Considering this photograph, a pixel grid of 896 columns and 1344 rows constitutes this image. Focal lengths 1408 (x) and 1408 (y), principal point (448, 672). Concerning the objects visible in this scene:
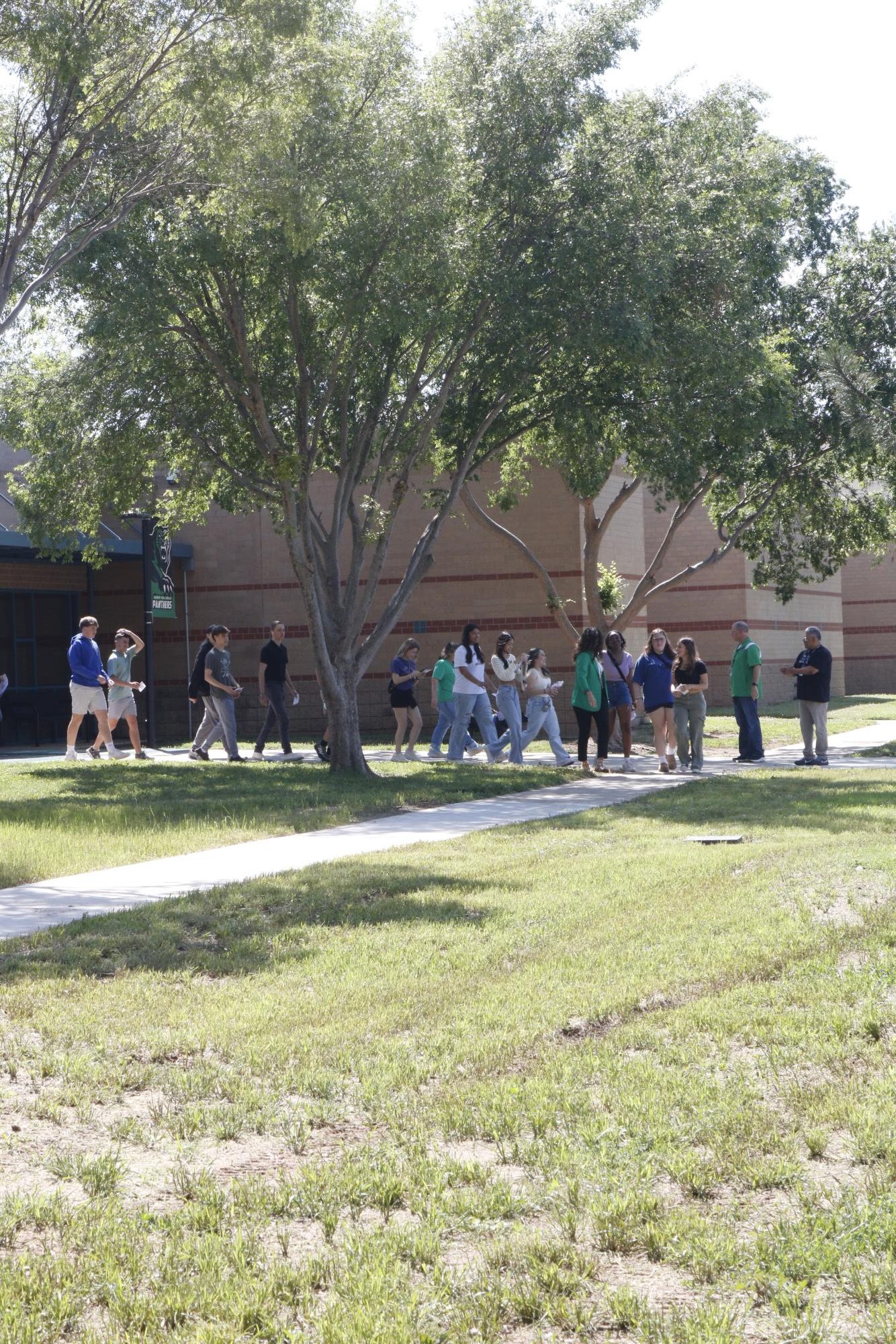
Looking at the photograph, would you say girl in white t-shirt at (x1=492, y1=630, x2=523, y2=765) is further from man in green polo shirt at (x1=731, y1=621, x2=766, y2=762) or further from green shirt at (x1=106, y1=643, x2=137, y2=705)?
green shirt at (x1=106, y1=643, x2=137, y2=705)

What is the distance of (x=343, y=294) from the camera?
1608cm

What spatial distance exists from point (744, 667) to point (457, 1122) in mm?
15986

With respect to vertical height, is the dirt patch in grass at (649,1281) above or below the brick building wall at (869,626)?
below

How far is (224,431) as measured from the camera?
1934 centimetres

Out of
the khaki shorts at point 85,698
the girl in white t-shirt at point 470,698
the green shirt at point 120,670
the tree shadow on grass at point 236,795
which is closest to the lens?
the tree shadow on grass at point 236,795

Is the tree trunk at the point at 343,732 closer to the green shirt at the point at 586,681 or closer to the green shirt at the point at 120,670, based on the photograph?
the green shirt at the point at 586,681

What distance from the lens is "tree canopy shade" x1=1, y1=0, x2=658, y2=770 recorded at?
50.6 ft

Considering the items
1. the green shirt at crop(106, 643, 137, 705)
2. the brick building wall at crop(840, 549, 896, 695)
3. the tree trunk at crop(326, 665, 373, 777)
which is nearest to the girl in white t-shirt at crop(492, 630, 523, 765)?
the tree trunk at crop(326, 665, 373, 777)

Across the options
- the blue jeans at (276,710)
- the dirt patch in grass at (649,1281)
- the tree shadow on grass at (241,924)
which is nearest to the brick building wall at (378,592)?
the blue jeans at (276,710)

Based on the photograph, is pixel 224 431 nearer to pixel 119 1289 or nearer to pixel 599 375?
pixel 599 375

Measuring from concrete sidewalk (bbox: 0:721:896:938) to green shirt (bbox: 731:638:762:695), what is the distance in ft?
6.91

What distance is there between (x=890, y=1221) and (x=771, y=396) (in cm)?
1708

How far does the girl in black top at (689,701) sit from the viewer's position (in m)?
18.3

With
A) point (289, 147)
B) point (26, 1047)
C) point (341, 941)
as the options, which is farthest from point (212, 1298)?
point (289, 147)
